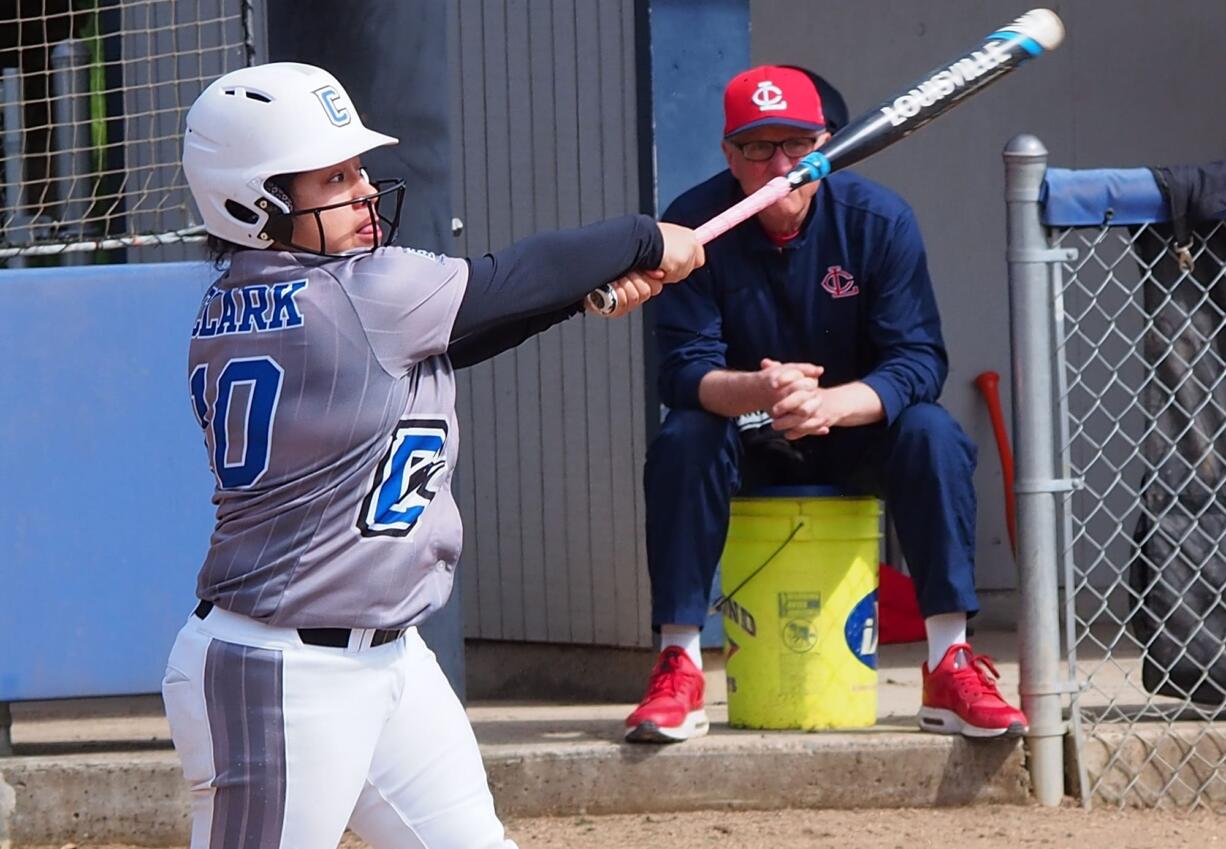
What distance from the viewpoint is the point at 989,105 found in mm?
6289

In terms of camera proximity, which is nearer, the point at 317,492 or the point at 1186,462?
the point at 317,492

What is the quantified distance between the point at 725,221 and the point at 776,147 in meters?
1.09

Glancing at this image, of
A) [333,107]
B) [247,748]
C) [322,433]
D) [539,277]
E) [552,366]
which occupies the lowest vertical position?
[247,748]

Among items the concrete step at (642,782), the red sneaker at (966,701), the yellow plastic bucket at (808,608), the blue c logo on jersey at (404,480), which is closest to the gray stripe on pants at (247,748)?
the blue c logo on jersey at (404,480)

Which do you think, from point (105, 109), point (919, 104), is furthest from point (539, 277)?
point (105, 109)

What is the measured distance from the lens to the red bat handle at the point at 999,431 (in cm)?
631

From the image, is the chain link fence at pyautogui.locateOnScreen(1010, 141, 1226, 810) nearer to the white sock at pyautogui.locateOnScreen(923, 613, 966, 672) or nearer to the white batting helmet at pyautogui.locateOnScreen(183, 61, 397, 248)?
the white sock at pyautogui.locateOnScreen(923, 613, 966, 672)

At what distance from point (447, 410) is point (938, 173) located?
157 inches

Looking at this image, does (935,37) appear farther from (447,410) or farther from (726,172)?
(447,410)

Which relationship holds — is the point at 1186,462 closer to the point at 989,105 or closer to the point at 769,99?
the point at 769,99

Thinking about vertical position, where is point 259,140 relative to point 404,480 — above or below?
above

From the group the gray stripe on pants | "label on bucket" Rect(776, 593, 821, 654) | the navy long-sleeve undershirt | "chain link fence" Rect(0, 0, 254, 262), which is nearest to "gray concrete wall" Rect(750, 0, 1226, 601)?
"chain link fence" Rect(0, 0, 254, 262)

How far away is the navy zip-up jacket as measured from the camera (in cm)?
434

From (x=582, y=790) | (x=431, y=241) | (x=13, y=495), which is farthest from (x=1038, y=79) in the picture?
(x=13, y=495)
